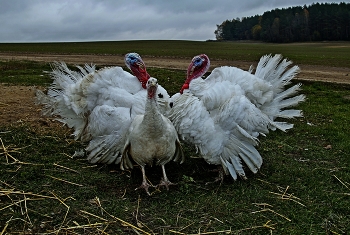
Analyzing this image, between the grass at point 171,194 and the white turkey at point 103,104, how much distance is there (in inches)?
11.9

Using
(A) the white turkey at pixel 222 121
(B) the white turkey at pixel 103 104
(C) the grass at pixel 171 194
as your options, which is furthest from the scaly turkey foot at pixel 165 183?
(B) the white turkey at pixel 103 104

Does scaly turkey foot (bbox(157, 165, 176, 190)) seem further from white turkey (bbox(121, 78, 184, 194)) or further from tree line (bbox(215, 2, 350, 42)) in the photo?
tree line (bbox(215, 2, 350, 42))

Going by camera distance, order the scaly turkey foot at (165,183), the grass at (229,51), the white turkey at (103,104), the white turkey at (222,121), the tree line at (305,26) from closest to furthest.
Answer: the scaly turkey foot at (165,183), the white turkey at (222,121), the white turkey at (103,104), the grass at (229,51), the tree line at (305,26)

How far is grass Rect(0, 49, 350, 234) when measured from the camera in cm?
386

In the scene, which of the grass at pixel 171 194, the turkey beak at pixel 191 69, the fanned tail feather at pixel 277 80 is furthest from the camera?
the fanned tail feather at pixel 277 80

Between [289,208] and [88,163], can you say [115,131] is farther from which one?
[289,208]

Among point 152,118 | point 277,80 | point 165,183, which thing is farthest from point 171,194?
point 277,80

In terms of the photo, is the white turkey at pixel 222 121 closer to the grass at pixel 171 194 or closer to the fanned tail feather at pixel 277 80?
the grass at pixel 171 194

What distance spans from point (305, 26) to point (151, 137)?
60.4m

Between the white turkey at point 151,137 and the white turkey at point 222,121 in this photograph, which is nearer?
the white turkey at point 151,137

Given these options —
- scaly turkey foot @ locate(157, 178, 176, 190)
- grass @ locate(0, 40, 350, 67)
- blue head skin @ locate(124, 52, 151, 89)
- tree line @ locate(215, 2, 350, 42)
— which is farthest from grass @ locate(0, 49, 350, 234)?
tree line @ locate(215, 2, 350, 42)

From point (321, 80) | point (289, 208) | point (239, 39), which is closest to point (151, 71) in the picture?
point (321, 80)

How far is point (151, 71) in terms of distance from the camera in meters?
13.9

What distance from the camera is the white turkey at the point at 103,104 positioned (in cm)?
522
